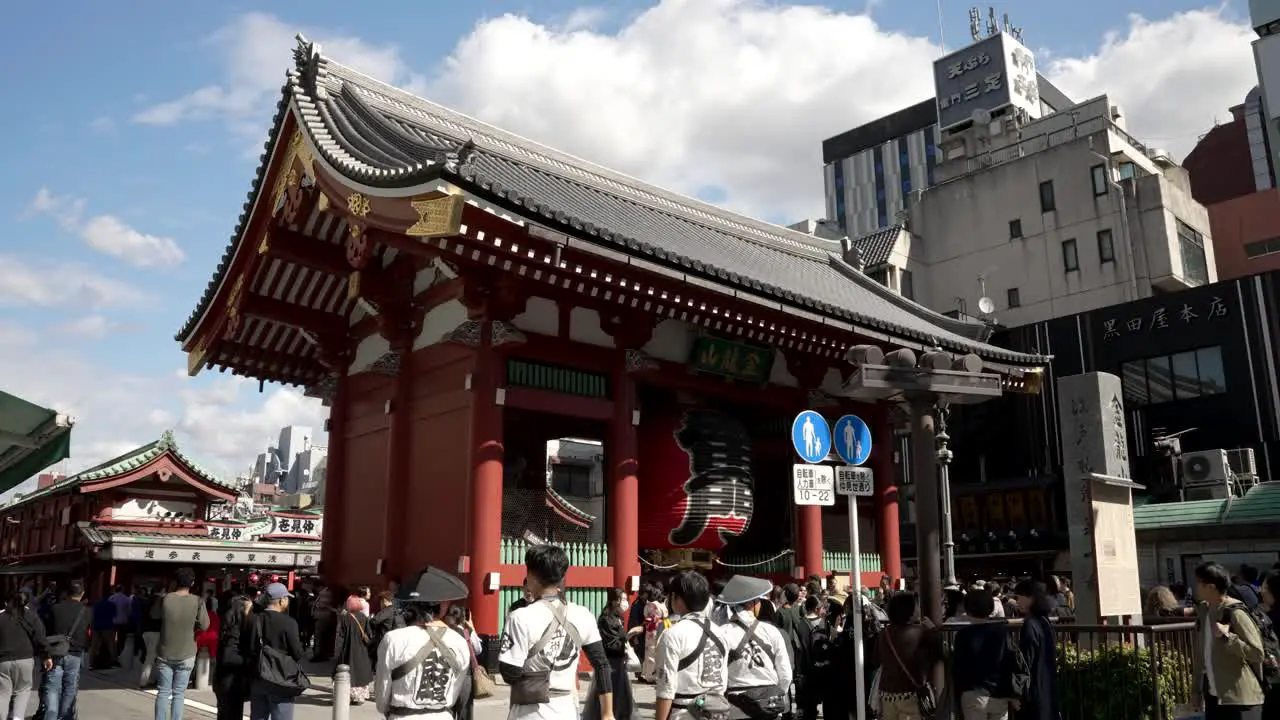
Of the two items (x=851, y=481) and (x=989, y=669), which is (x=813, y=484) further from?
(x=989, y=669)

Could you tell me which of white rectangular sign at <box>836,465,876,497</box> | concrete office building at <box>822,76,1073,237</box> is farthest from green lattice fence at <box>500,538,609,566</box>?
concrete office building at <box>822,76,1073,237</box>

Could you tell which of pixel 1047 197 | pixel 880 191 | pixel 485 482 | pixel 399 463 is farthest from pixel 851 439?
pixel 880 191

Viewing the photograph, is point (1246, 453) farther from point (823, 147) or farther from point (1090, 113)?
point (823, 147)

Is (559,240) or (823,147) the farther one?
(823,147)

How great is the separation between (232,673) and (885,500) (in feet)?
46.6

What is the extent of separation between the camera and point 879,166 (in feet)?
325

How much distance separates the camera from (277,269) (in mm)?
17922

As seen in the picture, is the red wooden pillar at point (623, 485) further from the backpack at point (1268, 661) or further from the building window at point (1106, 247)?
the building window at point (1106, 247)

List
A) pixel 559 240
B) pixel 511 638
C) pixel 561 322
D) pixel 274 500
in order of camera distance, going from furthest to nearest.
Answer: pixel 274 500 < pixel 561 322 < pixel 559 240 < pixel 511 638

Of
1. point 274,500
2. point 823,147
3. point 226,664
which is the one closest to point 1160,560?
point 226,664

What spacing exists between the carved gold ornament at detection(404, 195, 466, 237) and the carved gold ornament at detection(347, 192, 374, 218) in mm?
1243

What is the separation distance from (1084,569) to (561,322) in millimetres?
8534

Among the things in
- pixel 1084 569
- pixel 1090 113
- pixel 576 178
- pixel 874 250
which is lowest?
pixel 1084 569

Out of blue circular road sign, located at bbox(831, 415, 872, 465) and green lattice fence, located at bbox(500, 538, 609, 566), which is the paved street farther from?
blue circular road sign, located at bbox(831, 415, 872, 465)
